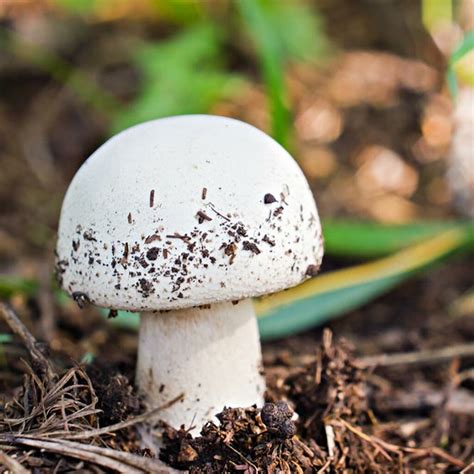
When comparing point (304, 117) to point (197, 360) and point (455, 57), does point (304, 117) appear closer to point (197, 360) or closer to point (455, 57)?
point (455, 57)

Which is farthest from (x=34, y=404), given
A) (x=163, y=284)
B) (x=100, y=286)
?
(x=163, y=284)

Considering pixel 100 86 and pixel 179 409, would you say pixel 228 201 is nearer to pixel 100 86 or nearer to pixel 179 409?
pixel 179 409

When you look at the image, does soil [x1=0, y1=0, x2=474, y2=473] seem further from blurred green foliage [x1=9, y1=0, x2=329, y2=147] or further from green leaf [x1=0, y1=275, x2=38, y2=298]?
blurred green foliage [x1=9, y1=0, x2=329, y2=147]

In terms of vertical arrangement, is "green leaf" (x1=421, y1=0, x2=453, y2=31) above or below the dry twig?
above

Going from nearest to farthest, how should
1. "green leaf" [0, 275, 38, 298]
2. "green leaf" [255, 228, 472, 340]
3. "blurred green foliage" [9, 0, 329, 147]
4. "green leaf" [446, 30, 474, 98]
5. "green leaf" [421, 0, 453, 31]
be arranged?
1. "green leaf" [446, 30, 474, 98]
2. "green leaf" [0, 275, 38, 298]
3. "green leaf" [255, 228, 472, 340]
4. "blurred green foliage" [9, 0, 329, 147]
5. "green leaf" [421, 0, 453, 31]

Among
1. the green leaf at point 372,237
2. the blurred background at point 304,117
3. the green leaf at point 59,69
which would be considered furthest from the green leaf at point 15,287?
the green leaf at point 59,69

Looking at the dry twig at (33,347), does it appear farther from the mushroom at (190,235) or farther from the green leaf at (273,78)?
the green leaf at (273,78)

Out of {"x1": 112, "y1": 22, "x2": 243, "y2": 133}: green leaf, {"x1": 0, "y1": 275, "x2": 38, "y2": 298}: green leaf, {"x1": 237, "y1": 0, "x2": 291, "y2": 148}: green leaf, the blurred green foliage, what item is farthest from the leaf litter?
{"x1": 112, "y1": 22, "x2": 243, "y2": 133}: green leaf

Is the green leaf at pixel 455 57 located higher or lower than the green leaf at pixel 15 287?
higher
